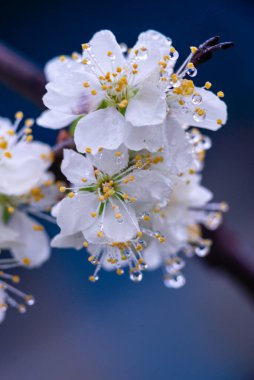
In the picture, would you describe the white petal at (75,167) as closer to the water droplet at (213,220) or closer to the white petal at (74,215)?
the white petal at (74,215)

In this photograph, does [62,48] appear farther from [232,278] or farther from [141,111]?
[141,111]

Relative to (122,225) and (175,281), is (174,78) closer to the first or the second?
(122,225)

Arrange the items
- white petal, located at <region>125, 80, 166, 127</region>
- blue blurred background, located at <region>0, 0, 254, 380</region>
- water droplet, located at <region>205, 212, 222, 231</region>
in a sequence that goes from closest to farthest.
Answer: white petal, located at <region>125, 80, 166, 127</region> → water droplet, located at <region>205, 212, 222, 231</region> → blue blurred background, located at <region>0, 0, 254, 380</region>

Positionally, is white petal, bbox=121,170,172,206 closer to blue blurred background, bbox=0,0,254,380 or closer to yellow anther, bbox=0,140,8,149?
yellow anther, bbox=0,140,8,149

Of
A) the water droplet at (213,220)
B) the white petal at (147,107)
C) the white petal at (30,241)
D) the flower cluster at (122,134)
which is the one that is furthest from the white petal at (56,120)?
the water droplet at (213,220)

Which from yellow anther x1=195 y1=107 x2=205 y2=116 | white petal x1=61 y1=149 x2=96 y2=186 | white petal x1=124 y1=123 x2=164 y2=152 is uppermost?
yellow anther x1=195 y1=107 x2=205 y2=116

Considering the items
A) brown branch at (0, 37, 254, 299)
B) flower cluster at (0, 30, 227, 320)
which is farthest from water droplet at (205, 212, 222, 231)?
flower cluster at (0, 30, 227, 320)

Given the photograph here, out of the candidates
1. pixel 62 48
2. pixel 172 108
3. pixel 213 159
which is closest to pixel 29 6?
pixel 62 48

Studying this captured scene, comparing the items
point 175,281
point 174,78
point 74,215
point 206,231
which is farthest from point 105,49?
point 206,231
